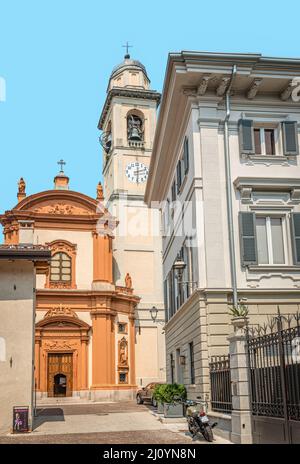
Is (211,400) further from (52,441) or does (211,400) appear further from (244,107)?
(244,107)

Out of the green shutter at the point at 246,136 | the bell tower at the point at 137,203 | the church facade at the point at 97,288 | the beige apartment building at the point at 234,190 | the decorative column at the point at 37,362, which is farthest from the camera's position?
the bell tower at the point at 137,203

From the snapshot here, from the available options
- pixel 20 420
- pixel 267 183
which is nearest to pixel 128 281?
pixel 267 183

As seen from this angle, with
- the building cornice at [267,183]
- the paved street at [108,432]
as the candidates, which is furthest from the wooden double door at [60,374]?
the building cornice at [267,183]

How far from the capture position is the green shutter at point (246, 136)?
18938 millimetres

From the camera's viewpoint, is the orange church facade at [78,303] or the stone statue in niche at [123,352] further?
the stone statue in niche at [123,352]

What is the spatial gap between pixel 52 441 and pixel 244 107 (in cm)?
1179

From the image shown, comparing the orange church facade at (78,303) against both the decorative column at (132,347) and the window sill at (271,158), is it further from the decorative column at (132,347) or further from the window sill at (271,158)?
the window sill at (271,158)

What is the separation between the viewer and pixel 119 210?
160 ft

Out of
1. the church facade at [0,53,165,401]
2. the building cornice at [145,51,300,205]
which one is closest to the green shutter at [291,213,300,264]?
the building cornice at [145,51,300,205]

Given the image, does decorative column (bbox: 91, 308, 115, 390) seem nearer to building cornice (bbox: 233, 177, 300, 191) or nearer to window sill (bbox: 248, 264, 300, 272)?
window sill (bbox: 248, 264, 300, 272)

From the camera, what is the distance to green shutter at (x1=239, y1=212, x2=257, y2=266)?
18.0 meters

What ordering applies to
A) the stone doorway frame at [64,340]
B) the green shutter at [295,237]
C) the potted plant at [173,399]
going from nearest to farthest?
the green shutter at [295,237], the potted plant at [173,399], the stone doorway frame at [64,340]

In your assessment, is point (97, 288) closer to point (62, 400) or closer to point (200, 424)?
point (62, 400)

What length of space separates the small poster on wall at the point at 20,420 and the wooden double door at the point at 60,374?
885 inches
